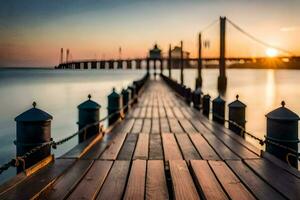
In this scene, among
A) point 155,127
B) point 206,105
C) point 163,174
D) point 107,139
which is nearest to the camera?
point 163,174

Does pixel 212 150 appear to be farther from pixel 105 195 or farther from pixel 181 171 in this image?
pixel 105 195

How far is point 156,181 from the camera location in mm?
4754

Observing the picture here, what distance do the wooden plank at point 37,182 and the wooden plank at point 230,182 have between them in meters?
2.42

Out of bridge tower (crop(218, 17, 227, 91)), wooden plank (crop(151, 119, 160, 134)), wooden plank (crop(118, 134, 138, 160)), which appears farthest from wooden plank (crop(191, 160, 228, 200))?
bridge tower (crop(218, 17, 227, 91))

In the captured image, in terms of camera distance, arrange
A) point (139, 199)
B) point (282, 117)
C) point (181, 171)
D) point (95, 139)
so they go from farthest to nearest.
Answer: point (95, 139) → point (282, 117) → point (181, 171) → point (139, 199)

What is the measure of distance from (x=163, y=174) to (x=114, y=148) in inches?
90.3

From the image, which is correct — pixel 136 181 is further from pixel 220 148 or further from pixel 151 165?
pixel 220 148

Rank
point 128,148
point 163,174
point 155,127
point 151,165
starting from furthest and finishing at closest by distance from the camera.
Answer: point 155,127
point 128,148
point 151,165
point 163,174

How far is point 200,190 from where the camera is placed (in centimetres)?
433

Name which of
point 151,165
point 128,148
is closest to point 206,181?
point 151,165

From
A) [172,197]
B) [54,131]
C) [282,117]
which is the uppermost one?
[282,117]

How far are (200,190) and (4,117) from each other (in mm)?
36168

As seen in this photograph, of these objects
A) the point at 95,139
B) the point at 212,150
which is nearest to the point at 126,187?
the point at 212,150

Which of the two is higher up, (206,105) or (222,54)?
(222,54)
